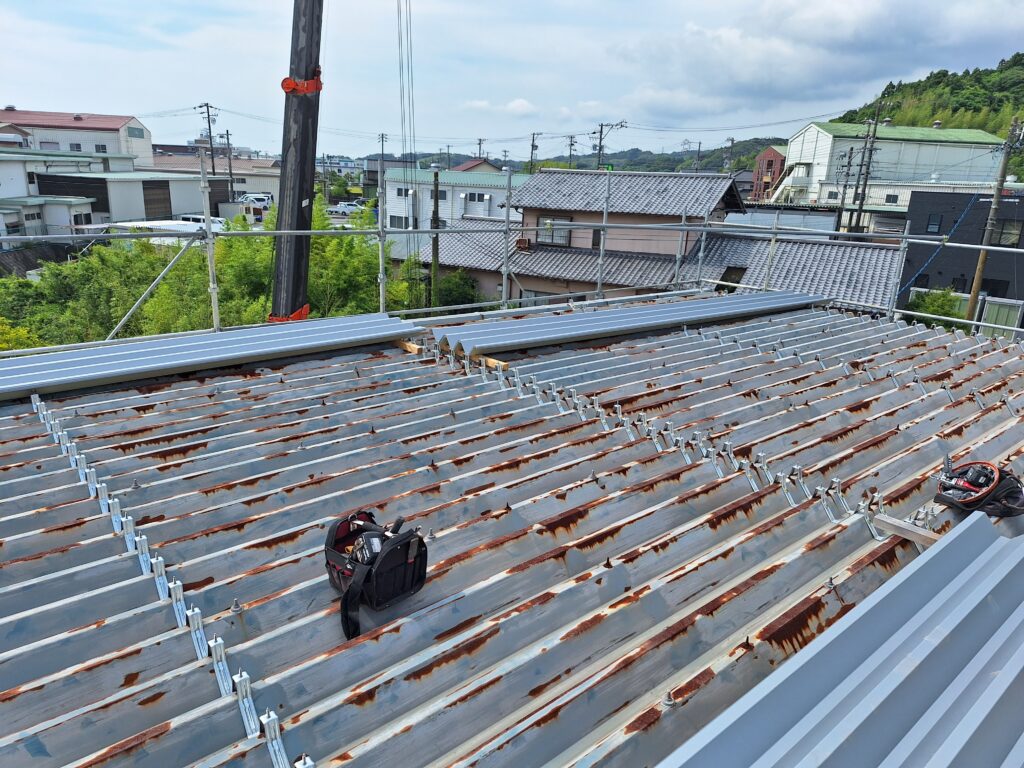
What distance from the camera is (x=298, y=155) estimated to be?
8359 millimetres

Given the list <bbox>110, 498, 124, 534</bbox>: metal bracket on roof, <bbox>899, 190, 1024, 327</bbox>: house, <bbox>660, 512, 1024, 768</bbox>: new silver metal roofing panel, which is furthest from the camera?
<bbox>899, 190, 1024, 327</bbox>: house

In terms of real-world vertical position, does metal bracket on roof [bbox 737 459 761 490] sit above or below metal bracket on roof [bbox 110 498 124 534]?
above

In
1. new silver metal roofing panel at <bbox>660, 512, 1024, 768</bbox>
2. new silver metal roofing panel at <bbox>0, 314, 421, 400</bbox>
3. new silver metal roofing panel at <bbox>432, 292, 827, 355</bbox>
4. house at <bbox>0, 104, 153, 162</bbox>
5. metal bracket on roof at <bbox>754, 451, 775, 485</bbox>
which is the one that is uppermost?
house at <bbox>0, 104, 153, 162</bbox>

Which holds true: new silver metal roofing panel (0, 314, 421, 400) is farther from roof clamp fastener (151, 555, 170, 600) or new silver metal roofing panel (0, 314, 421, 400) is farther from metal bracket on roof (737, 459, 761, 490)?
metal bracket on roof (737, 459, 761, 490)

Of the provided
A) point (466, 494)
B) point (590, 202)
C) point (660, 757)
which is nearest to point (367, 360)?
point (466, 494)

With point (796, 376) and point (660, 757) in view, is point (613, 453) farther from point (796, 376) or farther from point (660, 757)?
point (796, 376)

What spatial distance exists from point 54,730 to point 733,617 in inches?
88.5

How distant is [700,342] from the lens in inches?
247

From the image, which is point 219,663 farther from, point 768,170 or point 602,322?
point 768,170

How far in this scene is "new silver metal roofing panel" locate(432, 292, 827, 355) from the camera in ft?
17.9

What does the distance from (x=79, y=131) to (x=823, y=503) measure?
66983mm

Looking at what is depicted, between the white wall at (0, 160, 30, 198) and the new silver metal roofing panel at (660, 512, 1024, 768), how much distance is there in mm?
43557

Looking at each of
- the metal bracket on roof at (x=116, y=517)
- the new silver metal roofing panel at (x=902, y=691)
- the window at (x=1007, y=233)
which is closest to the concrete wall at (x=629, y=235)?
the window at (x=1007, y=233)

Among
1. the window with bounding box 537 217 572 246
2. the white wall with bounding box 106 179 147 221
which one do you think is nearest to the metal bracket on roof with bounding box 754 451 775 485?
the window with bounding box 537 217 572 246
